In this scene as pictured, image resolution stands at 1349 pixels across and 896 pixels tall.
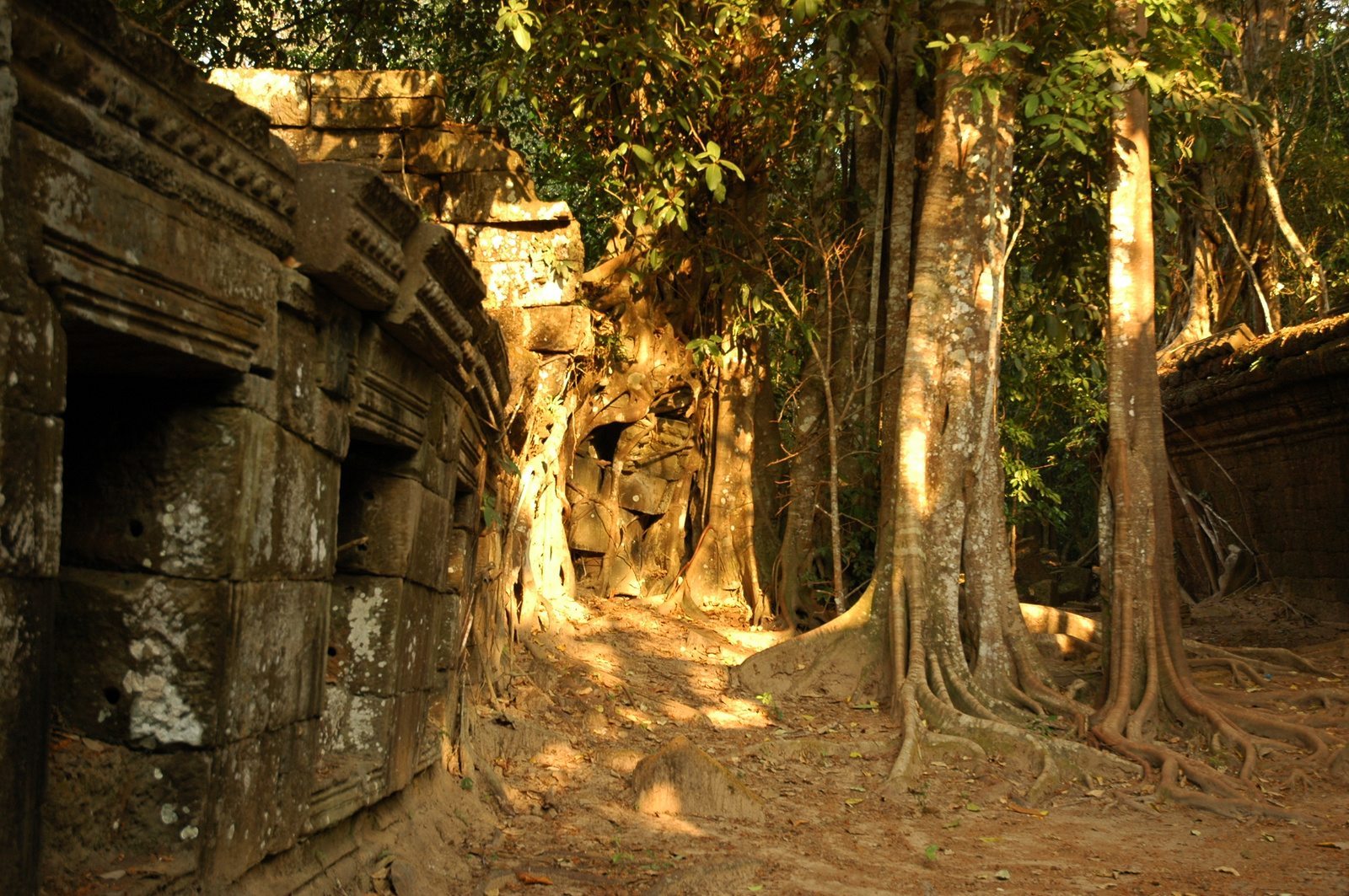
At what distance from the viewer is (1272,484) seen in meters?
10.4

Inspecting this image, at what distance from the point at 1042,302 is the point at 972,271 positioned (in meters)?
3.18

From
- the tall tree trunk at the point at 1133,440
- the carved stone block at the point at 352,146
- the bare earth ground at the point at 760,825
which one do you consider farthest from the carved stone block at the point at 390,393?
the tall tree trunk at the point at 1133,440

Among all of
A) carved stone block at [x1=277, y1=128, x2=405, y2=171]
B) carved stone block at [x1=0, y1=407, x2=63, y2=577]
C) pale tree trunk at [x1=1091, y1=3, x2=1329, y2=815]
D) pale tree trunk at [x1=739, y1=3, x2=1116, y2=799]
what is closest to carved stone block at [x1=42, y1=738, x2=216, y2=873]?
carved stone block at [x1=0, y1=407, x2=63, y2=577]

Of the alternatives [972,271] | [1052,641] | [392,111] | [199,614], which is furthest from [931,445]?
[199,614]

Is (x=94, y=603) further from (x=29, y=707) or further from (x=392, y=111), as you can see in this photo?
(x=392, y=111)

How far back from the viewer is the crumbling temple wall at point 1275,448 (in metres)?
9.33

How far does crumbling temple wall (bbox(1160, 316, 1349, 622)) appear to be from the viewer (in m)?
9.33

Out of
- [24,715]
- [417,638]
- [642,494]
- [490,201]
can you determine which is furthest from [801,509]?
[24,715]

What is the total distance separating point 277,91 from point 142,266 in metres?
4.33

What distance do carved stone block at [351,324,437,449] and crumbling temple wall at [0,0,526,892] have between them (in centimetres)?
1

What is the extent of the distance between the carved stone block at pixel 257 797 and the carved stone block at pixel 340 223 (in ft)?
4.03

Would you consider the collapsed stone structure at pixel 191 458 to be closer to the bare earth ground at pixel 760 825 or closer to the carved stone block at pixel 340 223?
the carved stone block at pixel 340 223

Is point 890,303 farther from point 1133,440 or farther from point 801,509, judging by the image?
point 1133,440

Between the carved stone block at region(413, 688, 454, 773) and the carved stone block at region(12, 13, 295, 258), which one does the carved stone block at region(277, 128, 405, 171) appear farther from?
the carved stone block at region(12, 13, 295, 258)
